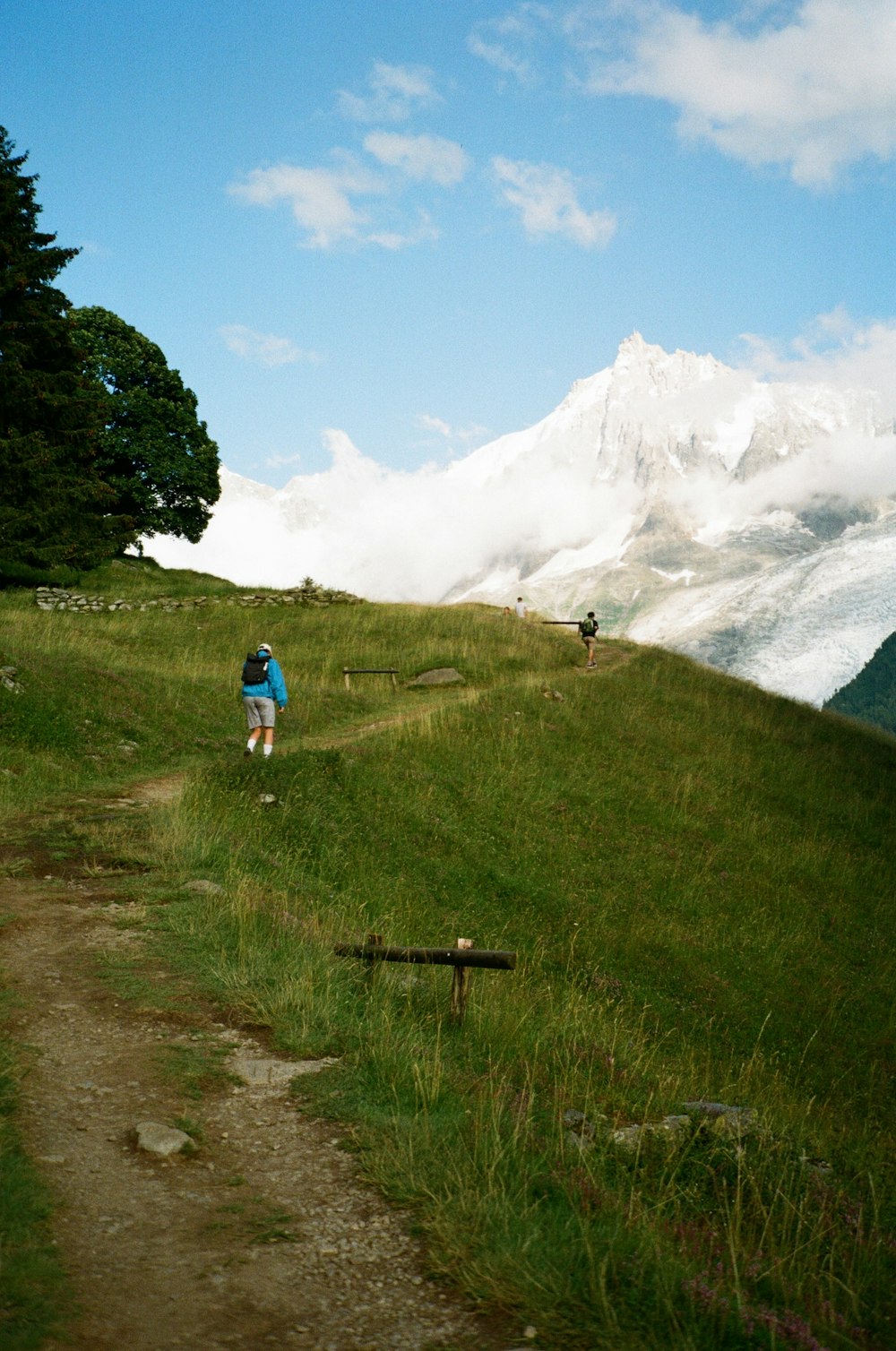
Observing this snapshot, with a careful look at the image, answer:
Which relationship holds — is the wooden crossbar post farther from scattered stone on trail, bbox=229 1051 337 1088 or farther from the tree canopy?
the tree canopy

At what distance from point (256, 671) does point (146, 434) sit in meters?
32.8

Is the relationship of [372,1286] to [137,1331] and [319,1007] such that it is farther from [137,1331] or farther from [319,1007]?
[319,1007]

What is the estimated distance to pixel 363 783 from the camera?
1812 cm

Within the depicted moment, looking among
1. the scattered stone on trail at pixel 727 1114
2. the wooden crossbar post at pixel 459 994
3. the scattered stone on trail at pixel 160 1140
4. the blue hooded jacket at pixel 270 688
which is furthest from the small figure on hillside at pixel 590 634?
the scattered stone on trail at pixel 160 1140

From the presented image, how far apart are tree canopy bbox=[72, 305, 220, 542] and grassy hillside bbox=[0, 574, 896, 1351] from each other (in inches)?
601

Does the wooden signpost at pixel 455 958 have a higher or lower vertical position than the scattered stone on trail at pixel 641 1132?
higher

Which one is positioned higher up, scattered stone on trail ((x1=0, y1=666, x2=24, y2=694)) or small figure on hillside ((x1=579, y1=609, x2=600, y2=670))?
small figure on hillside ((x1=579, y1=609, x2=600, y2=670))

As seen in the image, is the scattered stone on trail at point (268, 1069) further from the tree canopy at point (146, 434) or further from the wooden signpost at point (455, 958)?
the tree canopy at point (146, 434)

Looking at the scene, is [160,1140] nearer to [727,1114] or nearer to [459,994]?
[459,994]

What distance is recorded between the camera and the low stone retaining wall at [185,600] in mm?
32656

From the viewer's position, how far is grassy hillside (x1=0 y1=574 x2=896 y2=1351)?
4652mm

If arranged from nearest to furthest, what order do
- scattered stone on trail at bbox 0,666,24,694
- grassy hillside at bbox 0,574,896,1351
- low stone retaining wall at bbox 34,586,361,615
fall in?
1. grassy hillside at bbox 0,574,896,1351
2. scattered stone on trail at bbox 0,666,24,694
3. low stone retaining wall at bbox 34,586,361,615

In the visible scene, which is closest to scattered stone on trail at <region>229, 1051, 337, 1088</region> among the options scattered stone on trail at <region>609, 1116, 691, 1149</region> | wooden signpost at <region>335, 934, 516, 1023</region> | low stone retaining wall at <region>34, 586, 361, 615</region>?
wooden signpost at <region>335, 934, 516, 1023</region>

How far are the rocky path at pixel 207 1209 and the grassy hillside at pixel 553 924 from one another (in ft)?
0.93
